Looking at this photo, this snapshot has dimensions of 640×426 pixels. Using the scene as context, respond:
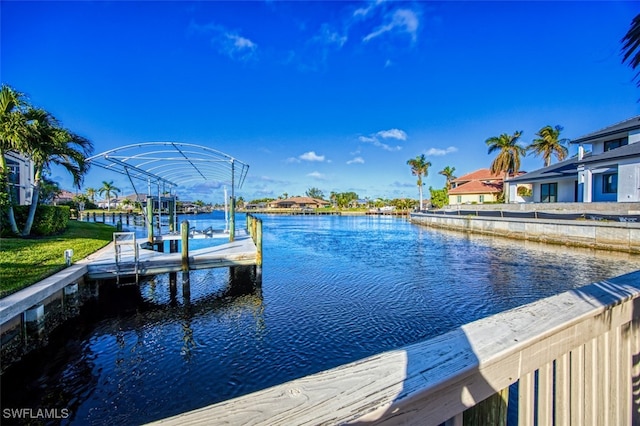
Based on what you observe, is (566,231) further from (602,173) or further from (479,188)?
(479,188)

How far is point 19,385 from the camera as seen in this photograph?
5227 mm

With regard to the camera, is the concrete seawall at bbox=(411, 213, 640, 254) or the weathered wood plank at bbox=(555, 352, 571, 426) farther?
the concrete seawall at bbox=(411, 213, 640, 254)

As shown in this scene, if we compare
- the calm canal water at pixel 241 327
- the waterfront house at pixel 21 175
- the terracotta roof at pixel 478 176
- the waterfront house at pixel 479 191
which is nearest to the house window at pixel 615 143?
the calm canal water at pixel 241 327

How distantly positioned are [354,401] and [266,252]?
18.0m

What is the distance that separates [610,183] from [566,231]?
8375mm

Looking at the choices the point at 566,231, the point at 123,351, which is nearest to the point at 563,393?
the point at 123,351

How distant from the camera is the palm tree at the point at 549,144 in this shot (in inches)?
1567

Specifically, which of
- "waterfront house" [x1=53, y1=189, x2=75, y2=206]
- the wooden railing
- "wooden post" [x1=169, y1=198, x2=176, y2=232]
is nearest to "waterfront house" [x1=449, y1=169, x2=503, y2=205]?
"wooden post" [x1=169, y1=198, x2=176, y2=232]

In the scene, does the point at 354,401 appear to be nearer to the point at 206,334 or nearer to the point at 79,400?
the point at 79,400

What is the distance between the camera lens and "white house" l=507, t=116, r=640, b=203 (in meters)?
20.6

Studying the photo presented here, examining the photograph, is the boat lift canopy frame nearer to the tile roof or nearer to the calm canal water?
the calm canal water

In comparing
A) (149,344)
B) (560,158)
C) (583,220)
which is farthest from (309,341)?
(560,158)

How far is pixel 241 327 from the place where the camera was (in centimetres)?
754

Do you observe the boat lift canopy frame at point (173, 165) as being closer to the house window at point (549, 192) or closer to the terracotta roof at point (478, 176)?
the house window at point (549, 192)
